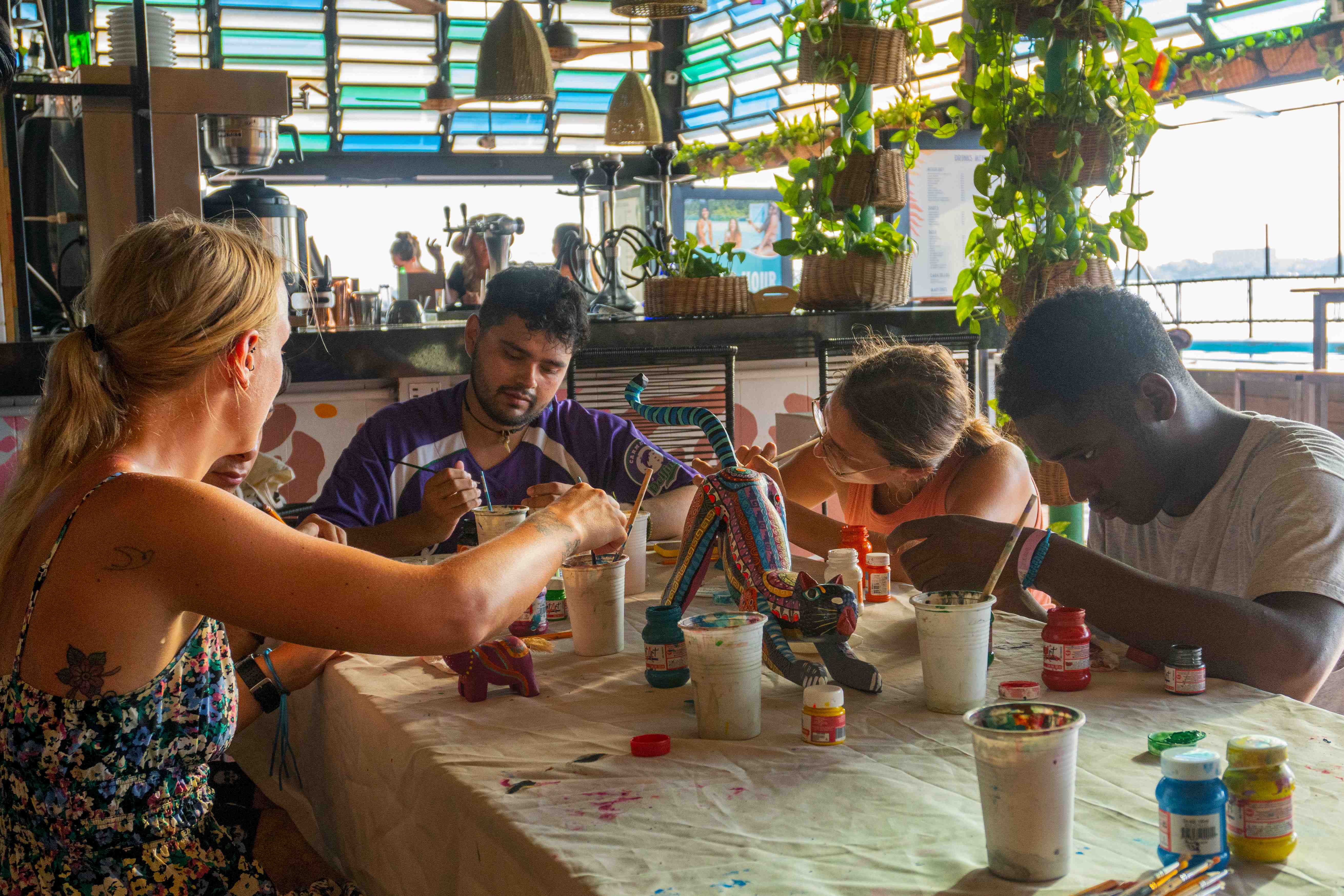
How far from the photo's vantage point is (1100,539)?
6.52 feet

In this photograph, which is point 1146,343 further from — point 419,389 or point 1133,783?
point 419,389

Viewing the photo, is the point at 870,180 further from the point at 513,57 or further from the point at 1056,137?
the point at 513,57

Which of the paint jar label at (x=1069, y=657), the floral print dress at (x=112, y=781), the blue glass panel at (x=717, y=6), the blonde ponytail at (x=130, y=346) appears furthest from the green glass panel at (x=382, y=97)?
the paint jar label at (x=1069, y=657)

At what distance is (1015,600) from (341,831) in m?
1.06

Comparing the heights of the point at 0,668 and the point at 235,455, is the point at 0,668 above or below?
below

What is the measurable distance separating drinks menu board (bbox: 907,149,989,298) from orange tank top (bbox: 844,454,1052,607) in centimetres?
553

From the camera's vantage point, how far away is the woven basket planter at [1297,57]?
19.1ft

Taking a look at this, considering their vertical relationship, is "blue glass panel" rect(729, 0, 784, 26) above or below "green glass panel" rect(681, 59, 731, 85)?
above

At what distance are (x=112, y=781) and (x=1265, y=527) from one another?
1481 mm

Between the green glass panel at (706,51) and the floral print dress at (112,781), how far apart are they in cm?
907

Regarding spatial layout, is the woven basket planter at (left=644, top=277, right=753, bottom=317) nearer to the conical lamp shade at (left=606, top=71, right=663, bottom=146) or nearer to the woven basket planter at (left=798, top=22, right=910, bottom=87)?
the woven basket planter at (left=798, top=22, right=910, bottom=87)

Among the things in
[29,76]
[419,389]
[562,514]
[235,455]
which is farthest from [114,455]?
[29,76]

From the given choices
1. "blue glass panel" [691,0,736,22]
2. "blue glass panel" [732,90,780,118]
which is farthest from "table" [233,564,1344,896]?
"blue glass panel" [691,0,736,22]

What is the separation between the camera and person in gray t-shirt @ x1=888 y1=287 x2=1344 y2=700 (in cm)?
140
